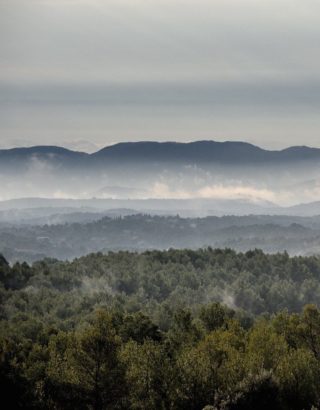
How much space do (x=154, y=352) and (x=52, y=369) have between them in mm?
13089

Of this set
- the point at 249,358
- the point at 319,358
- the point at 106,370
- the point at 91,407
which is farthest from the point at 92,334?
the point at 319,358

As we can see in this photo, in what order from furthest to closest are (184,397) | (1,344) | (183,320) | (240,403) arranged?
(183,320) < (1,344) < (184,397) < (240,403)

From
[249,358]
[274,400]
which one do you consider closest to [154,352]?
[249,358]

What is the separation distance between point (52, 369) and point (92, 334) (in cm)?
929

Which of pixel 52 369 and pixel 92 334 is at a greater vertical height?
pixel 92 334

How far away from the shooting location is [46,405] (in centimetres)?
8312

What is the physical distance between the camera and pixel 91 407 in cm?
8319

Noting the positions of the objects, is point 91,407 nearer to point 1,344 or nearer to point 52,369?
point 52,369

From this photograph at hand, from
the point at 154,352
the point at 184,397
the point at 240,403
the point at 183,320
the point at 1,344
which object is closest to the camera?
the point at 240,403

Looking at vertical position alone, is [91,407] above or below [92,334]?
below

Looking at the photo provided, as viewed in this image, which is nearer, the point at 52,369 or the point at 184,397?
the point at 184,397

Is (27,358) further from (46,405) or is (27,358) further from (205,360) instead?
(205,360)

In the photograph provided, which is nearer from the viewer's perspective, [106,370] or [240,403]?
[240,403]

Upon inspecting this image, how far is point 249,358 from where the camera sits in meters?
84.4
